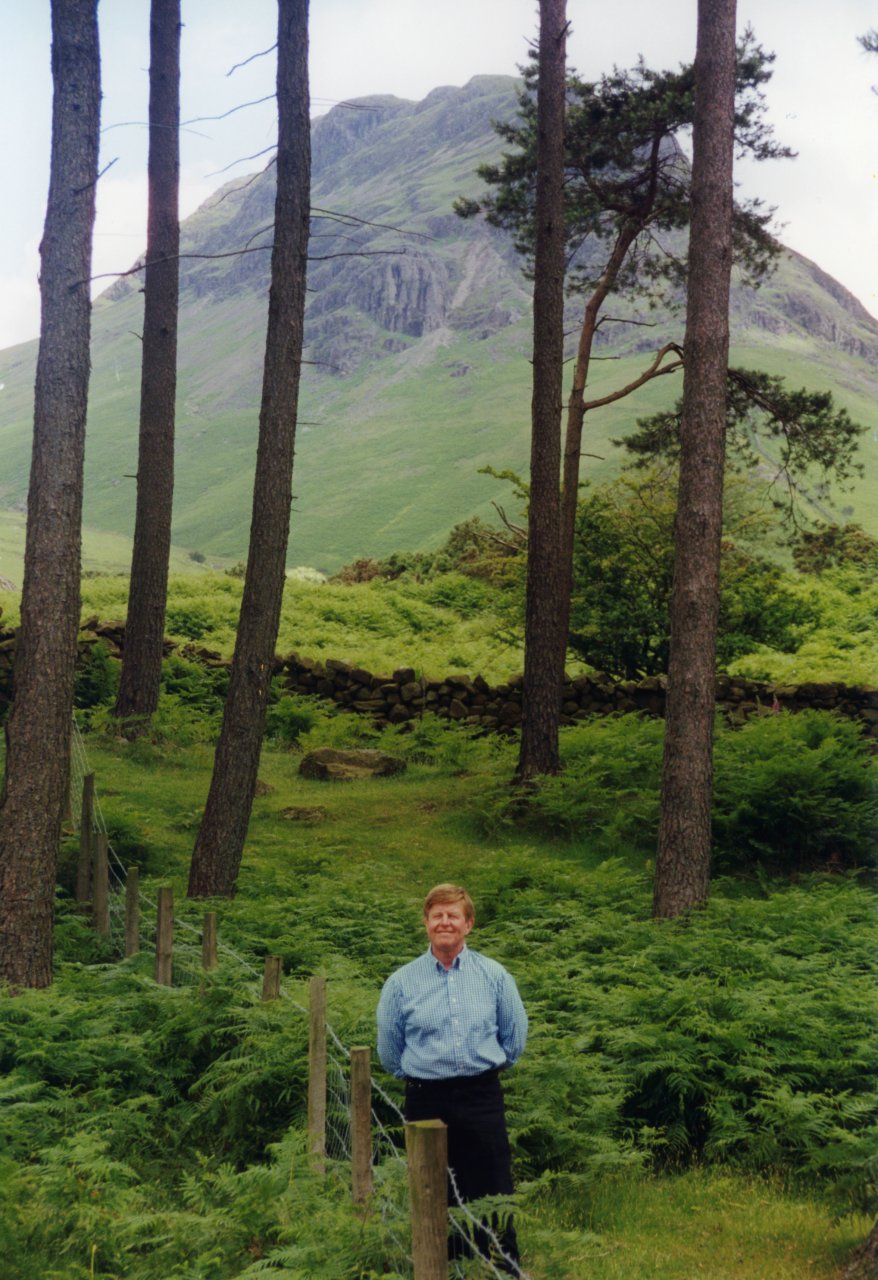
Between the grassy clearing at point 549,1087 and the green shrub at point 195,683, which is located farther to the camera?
the green shrub at point 195,683

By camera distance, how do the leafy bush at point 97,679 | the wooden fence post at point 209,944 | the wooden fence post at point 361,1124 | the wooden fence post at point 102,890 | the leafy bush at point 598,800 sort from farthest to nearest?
1. the leafy bush at point 97,679
2. the leafy bush at point 598,800
3. the wooden fence post at point 102,890
4. the wooden fence post at point 209,944
5. the wooden fence post at point 361,1124

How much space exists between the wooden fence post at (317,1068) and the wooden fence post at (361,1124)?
0.55 meters

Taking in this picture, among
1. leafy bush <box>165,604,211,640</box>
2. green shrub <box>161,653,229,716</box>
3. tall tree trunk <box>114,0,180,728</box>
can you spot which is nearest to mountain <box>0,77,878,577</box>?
leafy bush <box>165,604,211,640</box>

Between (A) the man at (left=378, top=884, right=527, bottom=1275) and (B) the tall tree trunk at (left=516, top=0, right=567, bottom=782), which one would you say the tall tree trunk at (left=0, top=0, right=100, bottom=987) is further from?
(B) the tall tree trunk at (left=516, top=0, right=567, bottom=782)

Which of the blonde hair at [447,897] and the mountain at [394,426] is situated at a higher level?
the mountain at [394,426]

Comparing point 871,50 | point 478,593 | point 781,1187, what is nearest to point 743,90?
point 871,50

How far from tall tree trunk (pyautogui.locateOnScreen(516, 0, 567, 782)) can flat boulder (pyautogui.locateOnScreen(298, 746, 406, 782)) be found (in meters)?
2.64

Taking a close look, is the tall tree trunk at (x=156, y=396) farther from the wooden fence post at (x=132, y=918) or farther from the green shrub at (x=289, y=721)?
the wooden fence post at (x=132, y=918)

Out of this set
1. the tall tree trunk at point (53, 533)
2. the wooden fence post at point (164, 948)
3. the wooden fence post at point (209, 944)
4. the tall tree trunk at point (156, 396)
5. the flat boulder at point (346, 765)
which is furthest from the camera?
the tall tree trunk at point (156, 396)

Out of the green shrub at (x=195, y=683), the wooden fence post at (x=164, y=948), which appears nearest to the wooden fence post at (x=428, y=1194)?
the wooden fence post at (x=164, y=948)

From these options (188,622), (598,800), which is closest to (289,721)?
(598,800)

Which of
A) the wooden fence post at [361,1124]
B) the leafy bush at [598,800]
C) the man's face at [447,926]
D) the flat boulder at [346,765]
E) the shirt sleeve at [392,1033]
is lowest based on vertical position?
the flat boulder at [346,765]

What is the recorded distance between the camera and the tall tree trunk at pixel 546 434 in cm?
1407

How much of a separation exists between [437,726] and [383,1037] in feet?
44.6
